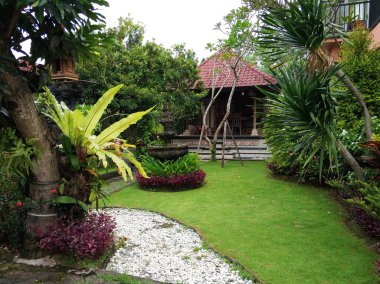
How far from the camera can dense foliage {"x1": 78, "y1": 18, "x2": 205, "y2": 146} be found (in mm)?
11219

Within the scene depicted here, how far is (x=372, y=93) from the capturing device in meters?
7.57

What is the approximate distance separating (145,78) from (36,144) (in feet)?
27.0

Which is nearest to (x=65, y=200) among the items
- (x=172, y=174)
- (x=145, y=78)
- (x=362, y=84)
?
(x=172, y=174)

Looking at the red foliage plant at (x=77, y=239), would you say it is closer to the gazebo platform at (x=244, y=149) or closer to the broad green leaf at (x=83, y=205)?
the broad green leaf at (x=83, y=205)

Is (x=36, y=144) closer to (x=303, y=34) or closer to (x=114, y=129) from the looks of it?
(x=114, y=129)

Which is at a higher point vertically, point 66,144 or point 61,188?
point 66,144

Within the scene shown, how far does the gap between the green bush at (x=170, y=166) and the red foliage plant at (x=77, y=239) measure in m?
4.29

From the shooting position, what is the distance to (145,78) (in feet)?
39.1

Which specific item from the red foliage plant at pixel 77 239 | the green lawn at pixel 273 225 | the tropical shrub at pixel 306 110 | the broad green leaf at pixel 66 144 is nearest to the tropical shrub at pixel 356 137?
the green lawn at pixel 273 225

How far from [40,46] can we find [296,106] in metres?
3.57

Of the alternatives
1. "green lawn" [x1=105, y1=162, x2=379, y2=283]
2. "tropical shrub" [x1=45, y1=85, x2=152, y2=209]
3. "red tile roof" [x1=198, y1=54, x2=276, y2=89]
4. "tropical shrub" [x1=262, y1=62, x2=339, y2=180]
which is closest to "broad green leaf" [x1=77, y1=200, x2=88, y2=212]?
"tropical shrub" [x1=45, y1=85, x2=152, y2=209]

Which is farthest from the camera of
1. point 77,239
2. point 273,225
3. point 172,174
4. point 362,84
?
point 172,174

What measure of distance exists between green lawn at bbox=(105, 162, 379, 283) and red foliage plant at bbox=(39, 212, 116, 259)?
155cm

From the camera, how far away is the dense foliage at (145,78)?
36.8 feet
